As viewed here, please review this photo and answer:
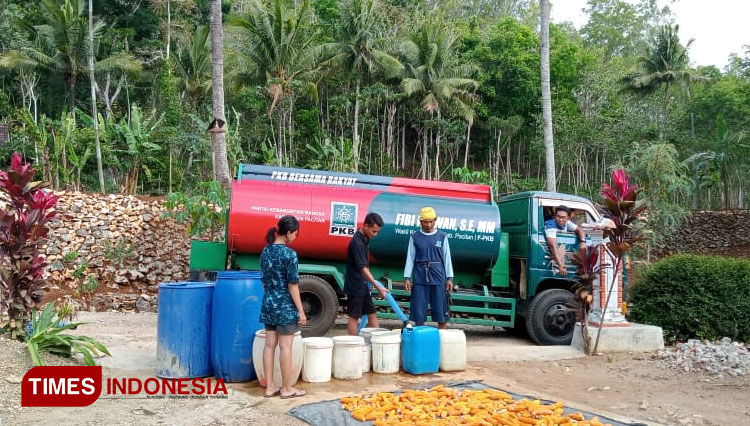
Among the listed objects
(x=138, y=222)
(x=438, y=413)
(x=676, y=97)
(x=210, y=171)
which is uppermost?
(x=676, y=97)

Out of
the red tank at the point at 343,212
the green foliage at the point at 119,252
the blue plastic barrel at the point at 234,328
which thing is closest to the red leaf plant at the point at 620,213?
the red tank at the point at 343,212

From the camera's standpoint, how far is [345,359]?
6.38 meters

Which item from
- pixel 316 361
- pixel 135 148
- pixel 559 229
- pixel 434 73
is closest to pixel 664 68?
pixel 434 73

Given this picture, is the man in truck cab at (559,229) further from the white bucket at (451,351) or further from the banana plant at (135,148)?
the banana plant at (135,148)

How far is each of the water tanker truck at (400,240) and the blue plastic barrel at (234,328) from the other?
8.48 ft

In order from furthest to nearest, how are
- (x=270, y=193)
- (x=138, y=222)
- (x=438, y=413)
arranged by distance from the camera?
(x=138, y=222)
(x=270, y=193)
(x=438, y=413)

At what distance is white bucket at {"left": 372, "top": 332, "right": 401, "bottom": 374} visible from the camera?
668 cm

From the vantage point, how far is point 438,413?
511 cm

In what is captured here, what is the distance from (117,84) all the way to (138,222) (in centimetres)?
1941

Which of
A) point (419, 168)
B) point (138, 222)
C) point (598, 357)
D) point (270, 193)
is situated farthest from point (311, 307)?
point (419, 168)

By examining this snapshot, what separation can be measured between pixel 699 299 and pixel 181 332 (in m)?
7.46

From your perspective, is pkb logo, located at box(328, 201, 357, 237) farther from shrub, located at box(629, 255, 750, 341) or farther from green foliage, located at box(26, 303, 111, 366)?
shrub, located at box(629, 255, 750, 341)

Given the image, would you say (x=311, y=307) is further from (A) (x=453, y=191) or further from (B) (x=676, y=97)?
(B) (x=676, y=97)

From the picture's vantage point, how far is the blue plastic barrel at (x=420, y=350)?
6.66m
